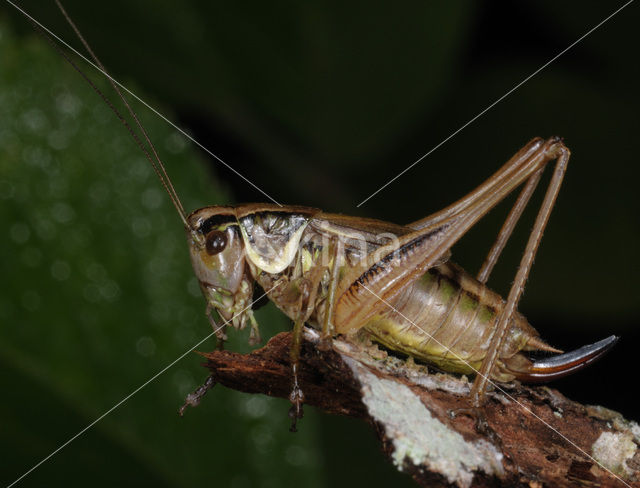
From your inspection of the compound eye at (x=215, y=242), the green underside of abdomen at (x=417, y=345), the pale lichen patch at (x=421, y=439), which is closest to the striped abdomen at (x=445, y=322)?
the green underside of abdomen at (x=417, y=345)

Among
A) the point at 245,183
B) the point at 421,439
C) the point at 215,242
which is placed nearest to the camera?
the point at 421,439

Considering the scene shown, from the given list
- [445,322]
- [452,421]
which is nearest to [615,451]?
[452,421]

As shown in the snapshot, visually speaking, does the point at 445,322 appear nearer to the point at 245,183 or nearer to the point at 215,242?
the point at 215,242

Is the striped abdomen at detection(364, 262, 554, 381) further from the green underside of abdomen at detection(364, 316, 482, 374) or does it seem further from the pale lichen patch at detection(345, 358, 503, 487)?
the pale lichen patch at detection(345, 358, 503, 487)

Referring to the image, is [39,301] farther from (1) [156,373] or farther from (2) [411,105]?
(2) [411,105]

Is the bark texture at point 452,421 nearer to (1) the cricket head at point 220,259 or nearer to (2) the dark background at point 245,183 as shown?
(1) the cricket head at point 220,259

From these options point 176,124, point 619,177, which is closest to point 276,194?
point 176,124
